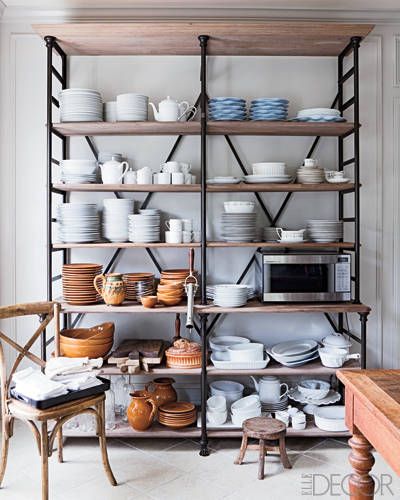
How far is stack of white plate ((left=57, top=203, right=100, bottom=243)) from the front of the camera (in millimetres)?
3186

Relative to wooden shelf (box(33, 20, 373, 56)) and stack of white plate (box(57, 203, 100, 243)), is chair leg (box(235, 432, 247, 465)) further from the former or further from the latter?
wooden shelf (box(33, 20, 373, 56))

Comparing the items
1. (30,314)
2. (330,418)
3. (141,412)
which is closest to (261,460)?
(330,418)

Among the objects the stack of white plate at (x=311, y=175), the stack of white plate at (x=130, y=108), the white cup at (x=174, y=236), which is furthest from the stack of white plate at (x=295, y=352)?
the stack of white plate at (x=130, y=108)

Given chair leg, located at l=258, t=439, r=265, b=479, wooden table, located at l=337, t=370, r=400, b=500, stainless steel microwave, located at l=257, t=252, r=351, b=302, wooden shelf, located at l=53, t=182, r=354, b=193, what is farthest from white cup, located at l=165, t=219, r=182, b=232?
wooden table, located at l=337, t=370, r=400, b=500

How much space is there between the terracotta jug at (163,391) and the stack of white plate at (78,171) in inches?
50.9

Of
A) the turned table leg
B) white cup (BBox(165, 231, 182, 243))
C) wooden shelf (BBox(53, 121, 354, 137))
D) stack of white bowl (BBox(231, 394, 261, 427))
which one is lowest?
stack of white bowl (BBox(231, 394, 261, 427))

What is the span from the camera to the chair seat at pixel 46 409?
7.78 ft

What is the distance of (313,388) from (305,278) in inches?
29.1

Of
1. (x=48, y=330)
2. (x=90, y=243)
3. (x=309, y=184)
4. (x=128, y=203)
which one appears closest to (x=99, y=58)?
(x=128, y=203)

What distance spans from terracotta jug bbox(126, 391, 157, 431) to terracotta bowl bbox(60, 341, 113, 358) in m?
0.32

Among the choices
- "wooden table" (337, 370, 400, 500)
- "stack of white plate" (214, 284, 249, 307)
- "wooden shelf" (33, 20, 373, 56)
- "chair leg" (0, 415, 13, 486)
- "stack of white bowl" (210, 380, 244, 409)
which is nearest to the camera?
"wooden table" (337, 370, 400, 500)

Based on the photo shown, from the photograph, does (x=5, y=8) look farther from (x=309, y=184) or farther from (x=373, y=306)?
(x=373, y=306)

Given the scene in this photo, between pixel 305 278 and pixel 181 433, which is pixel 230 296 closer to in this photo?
pixel 305 278

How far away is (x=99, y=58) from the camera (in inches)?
138
